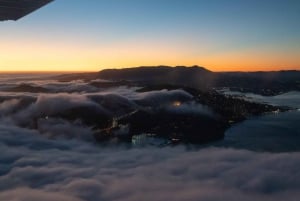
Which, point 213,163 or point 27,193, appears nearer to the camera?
point 27,193

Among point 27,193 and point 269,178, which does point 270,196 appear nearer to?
point 269,178

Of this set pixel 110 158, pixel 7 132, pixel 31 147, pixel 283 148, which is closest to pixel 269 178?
pixel 110 158

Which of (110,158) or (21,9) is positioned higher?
(21,9)

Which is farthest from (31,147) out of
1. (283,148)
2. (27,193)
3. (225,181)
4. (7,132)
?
(283,148)

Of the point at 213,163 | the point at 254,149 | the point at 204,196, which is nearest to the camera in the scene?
the point at 204,196

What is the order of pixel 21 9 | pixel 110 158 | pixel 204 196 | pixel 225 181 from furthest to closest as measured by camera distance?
pixel 110 158 → pixel 225 181 → pixel 204 196 → pixel 21 9

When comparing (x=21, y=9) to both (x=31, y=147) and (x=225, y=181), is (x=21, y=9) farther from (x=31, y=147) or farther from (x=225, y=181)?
(x=31, y=147)
